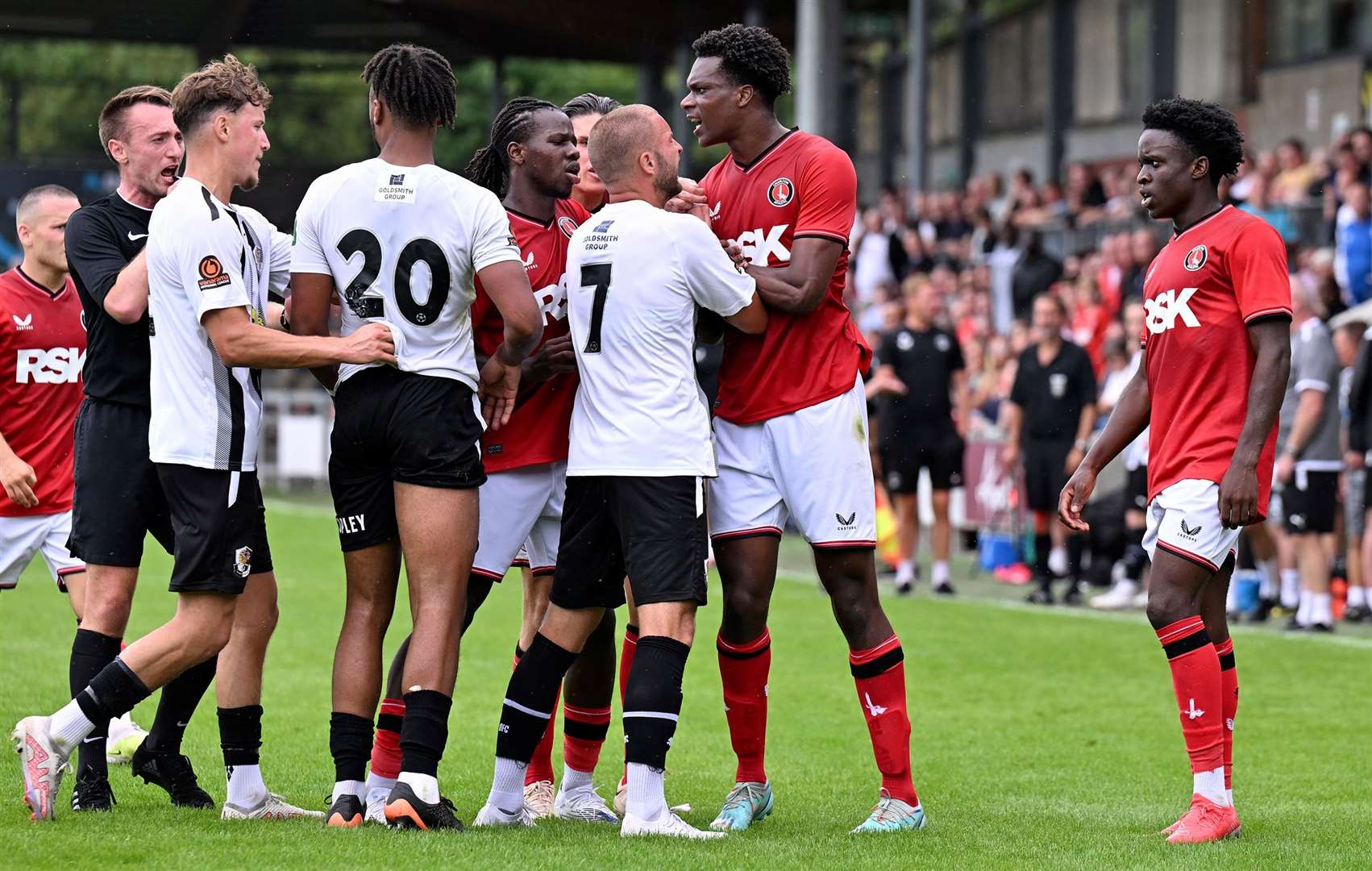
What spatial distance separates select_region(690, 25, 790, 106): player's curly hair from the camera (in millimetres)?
6270

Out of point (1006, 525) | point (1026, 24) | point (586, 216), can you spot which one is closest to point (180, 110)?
point (586, 216)

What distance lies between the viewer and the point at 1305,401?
13008mm

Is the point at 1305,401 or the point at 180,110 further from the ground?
the point at 180,110

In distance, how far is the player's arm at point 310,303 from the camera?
19.4ft

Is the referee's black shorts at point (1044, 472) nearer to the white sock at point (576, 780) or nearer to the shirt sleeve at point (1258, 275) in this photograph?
the shirt sleeve at point (1258, 275)

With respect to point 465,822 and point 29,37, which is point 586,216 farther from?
point 29,37

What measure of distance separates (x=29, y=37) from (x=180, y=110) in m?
33.9

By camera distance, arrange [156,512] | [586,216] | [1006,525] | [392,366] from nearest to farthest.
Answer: [392,366]
[156,512]
[586,216]
[1006,525]

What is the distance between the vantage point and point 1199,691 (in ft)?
20.0

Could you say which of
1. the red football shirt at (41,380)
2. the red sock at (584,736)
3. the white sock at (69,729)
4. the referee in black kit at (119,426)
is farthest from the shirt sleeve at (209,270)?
the red football shirt at (41,380)

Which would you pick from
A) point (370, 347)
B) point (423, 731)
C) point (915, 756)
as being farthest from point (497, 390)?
point (915, 756)

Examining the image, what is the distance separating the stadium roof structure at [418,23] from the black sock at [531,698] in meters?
23.7

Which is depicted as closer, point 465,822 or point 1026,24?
point 465,822

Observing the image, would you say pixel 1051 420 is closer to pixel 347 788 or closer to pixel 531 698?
pixel 531 698
